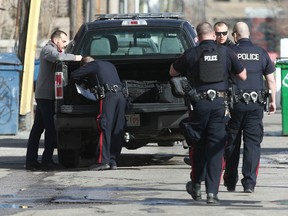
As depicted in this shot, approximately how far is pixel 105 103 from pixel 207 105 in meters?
3.36

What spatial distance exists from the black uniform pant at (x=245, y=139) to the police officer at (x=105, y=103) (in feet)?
8.29

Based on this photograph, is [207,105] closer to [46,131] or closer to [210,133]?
[210,133]

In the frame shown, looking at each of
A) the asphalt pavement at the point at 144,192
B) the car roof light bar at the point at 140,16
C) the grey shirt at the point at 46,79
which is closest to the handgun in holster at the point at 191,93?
the asphalt pavement at the point at 144,192

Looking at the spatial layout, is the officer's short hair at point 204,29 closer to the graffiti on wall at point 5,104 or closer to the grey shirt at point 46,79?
the grey shirt at point 46,79

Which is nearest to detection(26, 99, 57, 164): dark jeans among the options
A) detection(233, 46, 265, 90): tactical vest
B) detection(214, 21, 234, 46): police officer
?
detection(214, 21, 234, 46): police officer

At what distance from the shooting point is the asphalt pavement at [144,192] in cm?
998

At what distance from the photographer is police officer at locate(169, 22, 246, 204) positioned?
34.9 feet

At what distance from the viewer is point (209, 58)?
10.7m

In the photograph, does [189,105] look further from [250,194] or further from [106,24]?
[106,24]

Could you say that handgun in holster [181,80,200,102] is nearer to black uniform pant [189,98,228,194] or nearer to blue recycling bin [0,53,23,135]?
black uniform pant [189,98,228,194]

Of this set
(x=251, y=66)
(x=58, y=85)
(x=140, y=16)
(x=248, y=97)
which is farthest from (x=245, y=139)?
(x=140, y=16)

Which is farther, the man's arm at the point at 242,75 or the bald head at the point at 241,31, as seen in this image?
the bald head at the point at 241,31

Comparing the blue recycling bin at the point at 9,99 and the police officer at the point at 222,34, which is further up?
the police officer at the point at 222,34

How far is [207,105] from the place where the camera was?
10.6 m
